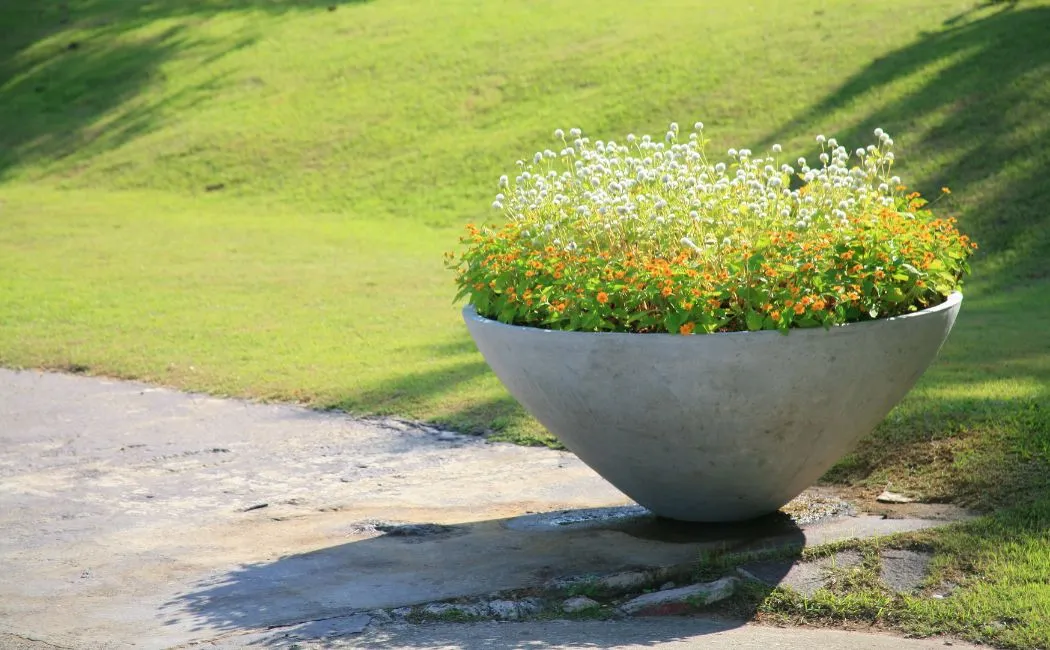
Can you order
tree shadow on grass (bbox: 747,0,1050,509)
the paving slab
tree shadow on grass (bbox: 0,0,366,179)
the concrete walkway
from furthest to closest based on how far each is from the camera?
tree shadow on grass (bbox: 0,0,366,179) → tree shadow on grass (bbox: 747,0,1050,509) → the concrete walkway → the paving slab

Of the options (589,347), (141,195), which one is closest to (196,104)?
(141,195)

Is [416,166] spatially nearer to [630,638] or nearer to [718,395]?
[718,395]

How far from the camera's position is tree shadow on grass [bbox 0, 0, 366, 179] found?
20.5 meters

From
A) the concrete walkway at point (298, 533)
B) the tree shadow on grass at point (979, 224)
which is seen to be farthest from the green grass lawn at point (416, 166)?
the concrete walkway at point (298, 533)

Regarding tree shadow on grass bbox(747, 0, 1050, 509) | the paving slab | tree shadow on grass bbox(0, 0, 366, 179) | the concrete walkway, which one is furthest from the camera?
tree shadow on grass bbox(0, 0, 366, 179)

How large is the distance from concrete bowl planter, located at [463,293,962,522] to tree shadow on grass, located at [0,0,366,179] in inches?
655

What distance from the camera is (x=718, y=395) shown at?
174 inches

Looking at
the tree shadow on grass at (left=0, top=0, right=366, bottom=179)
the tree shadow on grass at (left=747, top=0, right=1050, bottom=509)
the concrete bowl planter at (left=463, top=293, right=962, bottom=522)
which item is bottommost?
the tree shadow on grass at (left=747, top=0, right=1050, bottom=509)

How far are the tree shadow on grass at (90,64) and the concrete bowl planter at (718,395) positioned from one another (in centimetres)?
1664

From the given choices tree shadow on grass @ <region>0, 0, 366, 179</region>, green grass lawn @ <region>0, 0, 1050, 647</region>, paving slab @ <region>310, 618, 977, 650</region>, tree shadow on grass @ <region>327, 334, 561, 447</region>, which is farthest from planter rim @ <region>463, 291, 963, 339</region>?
tree shadow on grass @ <region>0, 0, 366, 179</region>

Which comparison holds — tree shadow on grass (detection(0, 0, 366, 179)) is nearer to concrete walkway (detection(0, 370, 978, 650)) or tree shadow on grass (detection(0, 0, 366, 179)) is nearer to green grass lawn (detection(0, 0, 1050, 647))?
green grass lawn (detection(0, 0, 1050, 647))

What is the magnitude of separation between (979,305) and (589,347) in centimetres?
665

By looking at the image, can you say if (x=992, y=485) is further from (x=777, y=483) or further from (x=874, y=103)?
(x=874, y=103)

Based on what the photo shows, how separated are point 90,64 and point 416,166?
886 centimetres
